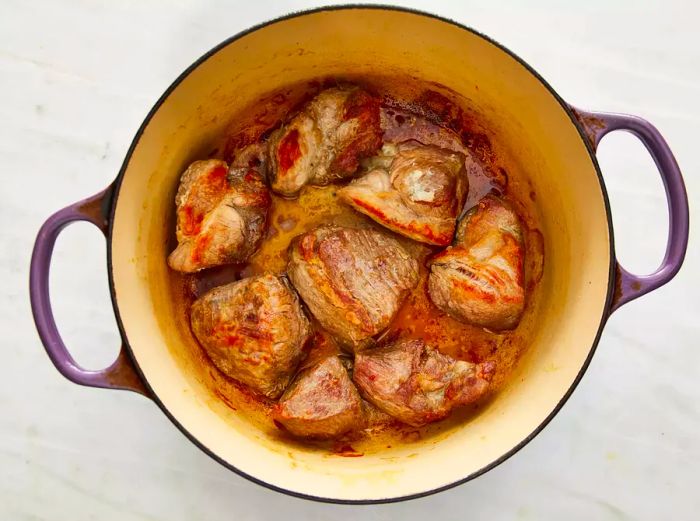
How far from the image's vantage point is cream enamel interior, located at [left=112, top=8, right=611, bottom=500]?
6.17ft

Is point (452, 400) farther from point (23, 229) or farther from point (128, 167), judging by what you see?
point (23, 229)

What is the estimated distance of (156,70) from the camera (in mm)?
2174

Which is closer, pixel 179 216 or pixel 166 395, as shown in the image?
pixel 166 395

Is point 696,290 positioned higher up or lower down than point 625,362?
higher up

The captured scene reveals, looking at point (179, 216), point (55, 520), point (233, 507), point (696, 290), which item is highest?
point (696, 290)

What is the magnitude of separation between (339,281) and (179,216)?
20.1 inches

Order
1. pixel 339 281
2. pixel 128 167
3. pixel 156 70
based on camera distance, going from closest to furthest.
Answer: pixel 128 167 < pixel 339 281 < pixel 156 70

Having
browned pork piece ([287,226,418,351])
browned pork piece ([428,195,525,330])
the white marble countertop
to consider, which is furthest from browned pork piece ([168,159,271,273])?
browned pork piece ([428,195,525,330])

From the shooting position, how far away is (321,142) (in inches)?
83.6

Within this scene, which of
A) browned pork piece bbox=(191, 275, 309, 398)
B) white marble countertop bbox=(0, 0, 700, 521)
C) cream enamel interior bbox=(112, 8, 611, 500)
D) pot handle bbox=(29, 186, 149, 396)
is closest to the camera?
pot handle bbox=(29, 186, 149, 396)

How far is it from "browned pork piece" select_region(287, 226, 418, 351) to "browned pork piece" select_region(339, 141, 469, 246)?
Result: 92 millimetres

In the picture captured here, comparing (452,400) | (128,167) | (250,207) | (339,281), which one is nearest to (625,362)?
(452,400)

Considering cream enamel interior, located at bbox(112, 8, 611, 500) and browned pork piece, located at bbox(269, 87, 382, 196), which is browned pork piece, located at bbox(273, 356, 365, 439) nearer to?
cream enamel interior, located at bbox(112, 8, 611, 500)

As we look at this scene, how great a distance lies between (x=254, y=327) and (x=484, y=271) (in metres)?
0.69
